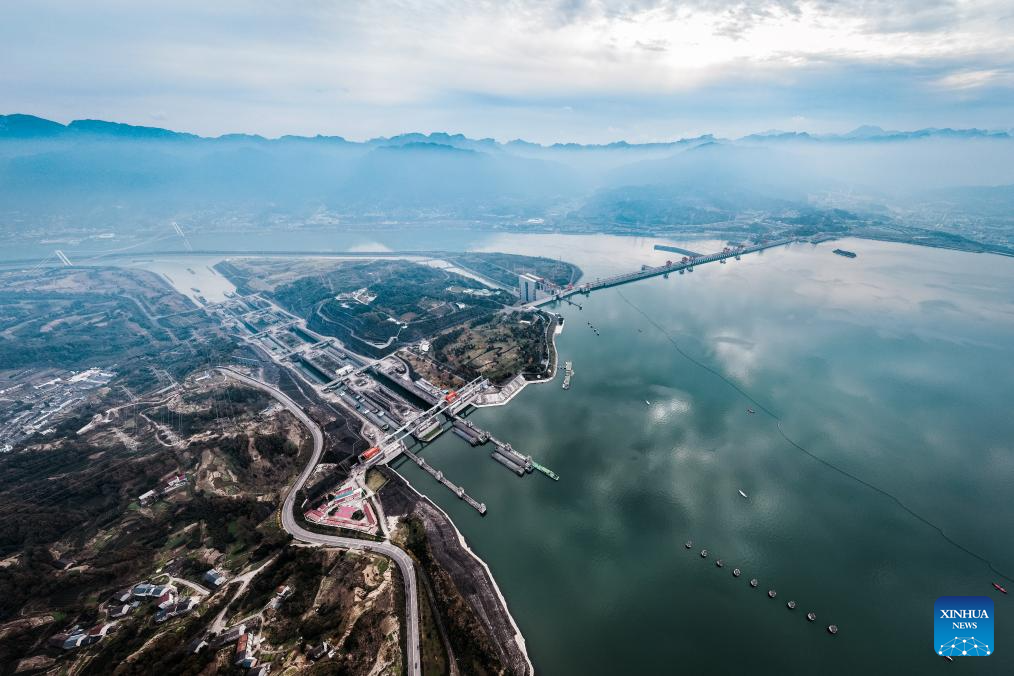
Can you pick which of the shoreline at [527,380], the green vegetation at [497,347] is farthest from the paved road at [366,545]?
the green vegetation at [497,347]

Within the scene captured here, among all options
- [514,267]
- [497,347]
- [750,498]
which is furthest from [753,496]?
[514,267]

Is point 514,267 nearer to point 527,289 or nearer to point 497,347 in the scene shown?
point 527,289

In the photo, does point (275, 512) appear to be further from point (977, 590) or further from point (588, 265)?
point (588, 265)

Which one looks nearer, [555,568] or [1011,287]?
[555,568]

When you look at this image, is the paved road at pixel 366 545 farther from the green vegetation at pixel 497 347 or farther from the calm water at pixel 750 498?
the green vegetation at pixel 497 347

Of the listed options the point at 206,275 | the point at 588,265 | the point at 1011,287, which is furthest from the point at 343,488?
the point at 1011,287

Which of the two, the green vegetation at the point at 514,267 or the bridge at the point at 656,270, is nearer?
the bridge at the point at 656,270
